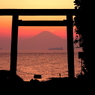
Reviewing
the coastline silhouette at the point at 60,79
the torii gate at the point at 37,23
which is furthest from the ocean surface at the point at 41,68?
the coastline silhouette at the point at 60,79

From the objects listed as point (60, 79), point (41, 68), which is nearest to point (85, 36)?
point (60, 79)

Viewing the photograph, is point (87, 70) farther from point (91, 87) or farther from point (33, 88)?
point (33, 88)

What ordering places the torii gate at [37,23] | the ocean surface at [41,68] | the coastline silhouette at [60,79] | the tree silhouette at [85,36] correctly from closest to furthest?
1. the coastline silhouette at [60,79]
2. the tree silhouette at [85,36]
3. the torii gate at [37,23]
4. the ocean surface at [41,68]

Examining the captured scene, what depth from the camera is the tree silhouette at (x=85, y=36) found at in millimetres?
5742

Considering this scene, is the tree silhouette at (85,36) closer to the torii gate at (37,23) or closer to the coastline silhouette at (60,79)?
the coastline silhouette at (60,79)

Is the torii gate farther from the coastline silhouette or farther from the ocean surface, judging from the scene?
the ocean surface

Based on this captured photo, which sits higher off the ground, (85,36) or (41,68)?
(85,36)

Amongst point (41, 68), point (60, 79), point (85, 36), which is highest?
point (85, 36)

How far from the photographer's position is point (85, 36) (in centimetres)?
600

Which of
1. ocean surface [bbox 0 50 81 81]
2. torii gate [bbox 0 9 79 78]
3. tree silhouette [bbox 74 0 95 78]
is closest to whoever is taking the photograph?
tree silhouette [bbox 74 0 95 78]

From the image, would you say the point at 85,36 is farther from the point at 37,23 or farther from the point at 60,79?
the point at 37,23

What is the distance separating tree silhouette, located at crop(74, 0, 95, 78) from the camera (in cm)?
574

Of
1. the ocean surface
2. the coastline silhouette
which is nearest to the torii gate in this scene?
the coastline silhouette

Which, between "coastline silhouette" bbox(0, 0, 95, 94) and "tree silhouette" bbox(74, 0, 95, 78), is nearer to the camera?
"coastline silhouette" bbox(0, 0, 95, 94)
